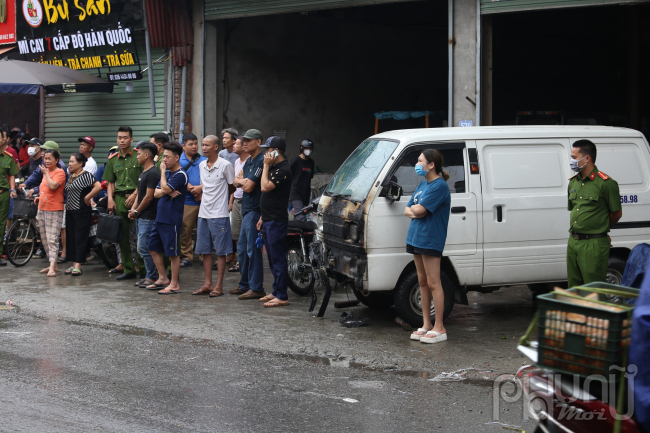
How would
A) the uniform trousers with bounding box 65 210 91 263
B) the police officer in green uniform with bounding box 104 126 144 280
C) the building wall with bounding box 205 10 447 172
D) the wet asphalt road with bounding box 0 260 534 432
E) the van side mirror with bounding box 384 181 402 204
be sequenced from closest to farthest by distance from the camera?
the wet asphalt road with bounding box 0 260 534 432 < the van side mirror with bounding box 384 181 402 204 < the police officer in green uniform with bounding box 104 126 144 280 < the uniform trousers with bounding box 65 210 91 263 < the building wall with bounding box 205 10 447 172

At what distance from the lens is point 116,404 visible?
498 cm

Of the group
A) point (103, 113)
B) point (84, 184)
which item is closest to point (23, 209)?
point (84, 184)

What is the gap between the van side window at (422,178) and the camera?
7.26 metres

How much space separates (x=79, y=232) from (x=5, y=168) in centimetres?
205

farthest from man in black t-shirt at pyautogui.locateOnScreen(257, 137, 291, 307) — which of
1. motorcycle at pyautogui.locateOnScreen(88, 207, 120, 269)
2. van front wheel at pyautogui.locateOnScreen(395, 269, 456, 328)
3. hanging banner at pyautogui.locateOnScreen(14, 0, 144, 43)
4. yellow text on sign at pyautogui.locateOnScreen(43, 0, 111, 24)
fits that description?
yellow text on sign at pyautogui.locateOnScreen(43, 0, 111, 24)

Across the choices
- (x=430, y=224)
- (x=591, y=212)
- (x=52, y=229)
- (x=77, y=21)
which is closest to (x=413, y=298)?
(x=430, y=224)

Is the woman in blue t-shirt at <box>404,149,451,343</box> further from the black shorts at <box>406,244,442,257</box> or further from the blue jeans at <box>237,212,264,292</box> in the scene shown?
the blue jeans at <box>237,212,264,292</box>

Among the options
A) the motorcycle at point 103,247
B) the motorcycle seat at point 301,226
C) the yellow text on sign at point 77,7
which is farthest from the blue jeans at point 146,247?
the yellow text on sign at point 77,7

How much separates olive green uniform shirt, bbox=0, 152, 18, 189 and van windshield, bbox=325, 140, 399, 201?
20.8 ft

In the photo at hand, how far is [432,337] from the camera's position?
6875 millimetres

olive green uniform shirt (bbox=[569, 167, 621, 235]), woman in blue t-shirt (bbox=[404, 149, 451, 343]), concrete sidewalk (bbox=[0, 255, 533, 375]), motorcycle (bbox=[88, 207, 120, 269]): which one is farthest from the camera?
motorcycle (bbox=[88, 207, 120, 269])

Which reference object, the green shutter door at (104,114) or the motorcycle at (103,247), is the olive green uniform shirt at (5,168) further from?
the green shutter door at (104,114)

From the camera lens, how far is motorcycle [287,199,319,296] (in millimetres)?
9172

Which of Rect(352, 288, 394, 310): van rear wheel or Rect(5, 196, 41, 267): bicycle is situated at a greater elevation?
Rect(5, 196, 41, 267): bicycle
